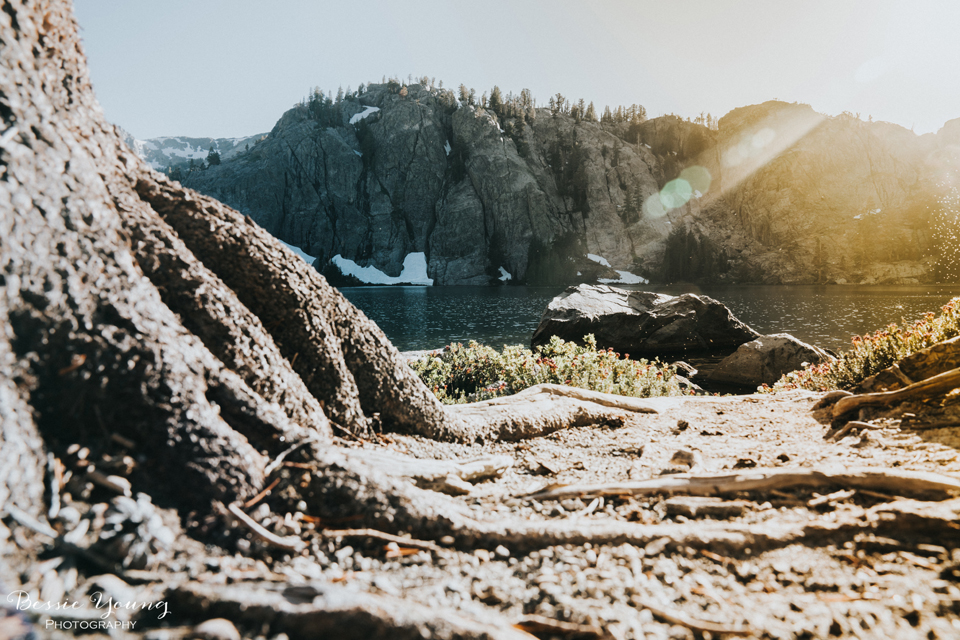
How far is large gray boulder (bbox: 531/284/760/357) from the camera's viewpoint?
25.4 meters

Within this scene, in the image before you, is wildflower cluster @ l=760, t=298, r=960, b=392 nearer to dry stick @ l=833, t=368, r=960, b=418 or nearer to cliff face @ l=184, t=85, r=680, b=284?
dry stick @ l=833, t=368, r=960, b=418

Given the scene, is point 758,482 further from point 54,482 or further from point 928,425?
point 54,482

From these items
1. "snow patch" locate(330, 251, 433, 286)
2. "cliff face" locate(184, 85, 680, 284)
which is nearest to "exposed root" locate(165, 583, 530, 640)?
"cliff face" locate(184, 85, 680, 284)

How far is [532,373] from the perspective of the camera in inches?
387

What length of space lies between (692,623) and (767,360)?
17995 millimetres

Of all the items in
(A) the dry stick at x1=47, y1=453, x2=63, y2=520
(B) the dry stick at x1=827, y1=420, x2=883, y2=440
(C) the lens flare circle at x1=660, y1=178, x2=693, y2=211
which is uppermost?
(C) the lens flare circle at x1=660, y1=178, x2=693, y2=211

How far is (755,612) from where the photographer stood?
1.83m

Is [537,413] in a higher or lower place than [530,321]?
lower

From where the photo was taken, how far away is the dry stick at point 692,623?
1686 mm

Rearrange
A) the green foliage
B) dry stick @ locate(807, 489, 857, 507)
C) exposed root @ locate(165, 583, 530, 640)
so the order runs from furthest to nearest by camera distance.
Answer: the green foliage, dry stick @ locate(807, 489, 857, 507), exposed root @ locate(165, 583, 530, 640)

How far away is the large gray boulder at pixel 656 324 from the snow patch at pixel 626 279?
9331 centimetres

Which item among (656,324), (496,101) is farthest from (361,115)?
(656,324)

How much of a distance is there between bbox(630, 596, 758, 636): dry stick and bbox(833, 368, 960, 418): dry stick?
4.93 metres

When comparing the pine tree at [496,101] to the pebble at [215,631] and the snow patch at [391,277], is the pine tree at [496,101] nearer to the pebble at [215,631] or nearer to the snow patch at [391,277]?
the snow patch at [391,277]
